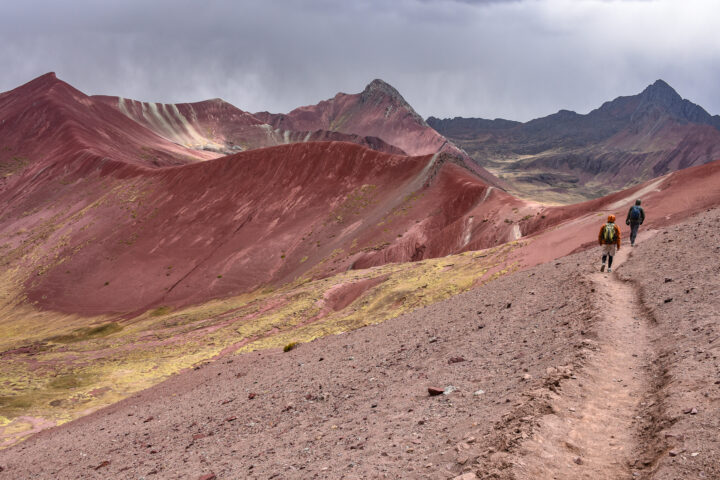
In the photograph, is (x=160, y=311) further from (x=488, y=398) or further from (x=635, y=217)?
(x=488, y=398)

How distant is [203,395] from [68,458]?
410cm

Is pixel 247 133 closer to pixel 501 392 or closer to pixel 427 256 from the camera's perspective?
pixel 427 256

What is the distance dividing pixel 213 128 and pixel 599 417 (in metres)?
194

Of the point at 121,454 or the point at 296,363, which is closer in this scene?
the point at 121,454

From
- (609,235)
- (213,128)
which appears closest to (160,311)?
(609,235)

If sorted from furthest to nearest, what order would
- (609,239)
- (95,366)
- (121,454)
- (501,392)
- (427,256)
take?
(427,256) → (95,366) → (609,239) → (121,454) → (501,392)

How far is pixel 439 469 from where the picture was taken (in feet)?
19.1

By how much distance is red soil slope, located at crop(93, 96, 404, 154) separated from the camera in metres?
167

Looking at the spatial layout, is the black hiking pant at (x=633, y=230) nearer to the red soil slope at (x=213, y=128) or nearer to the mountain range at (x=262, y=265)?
the mountain range at (x=262, y=265)

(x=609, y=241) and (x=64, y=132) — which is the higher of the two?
(x=64, y=132)

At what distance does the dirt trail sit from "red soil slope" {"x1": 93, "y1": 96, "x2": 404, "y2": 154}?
515ft

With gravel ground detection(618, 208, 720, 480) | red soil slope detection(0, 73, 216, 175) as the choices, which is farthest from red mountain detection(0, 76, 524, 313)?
gravel ground detection(618, 208, 720, 480)

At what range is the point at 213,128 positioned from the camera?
18488cm

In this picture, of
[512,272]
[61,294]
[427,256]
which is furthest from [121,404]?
[61,294]
